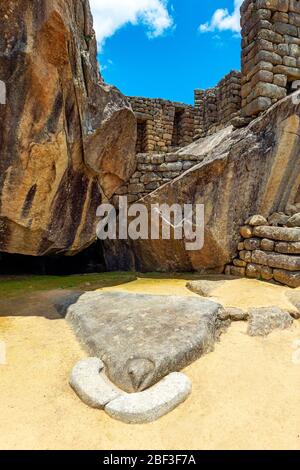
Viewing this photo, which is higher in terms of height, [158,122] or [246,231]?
[158,122]

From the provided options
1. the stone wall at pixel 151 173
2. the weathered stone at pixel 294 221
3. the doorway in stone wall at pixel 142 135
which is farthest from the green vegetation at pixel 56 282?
the doorway in stone wall at pixel 142 135

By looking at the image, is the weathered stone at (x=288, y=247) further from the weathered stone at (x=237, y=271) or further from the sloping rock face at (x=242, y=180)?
Answer: the sloping rock face at (x=242, y=180)

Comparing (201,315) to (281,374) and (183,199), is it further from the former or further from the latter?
(183,199)

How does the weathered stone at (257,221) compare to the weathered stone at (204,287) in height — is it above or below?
above

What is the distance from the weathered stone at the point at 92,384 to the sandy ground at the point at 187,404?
0.22ft

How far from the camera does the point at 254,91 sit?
6.92m

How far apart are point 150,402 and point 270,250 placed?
449cm

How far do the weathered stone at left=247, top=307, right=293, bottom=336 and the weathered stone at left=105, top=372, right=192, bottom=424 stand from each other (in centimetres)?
146

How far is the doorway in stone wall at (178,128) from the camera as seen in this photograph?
1495cm

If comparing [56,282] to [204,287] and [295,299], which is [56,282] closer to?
[204,287]

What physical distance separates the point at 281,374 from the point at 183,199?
4644 mm

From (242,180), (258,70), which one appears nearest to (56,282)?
(242,180)

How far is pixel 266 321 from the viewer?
3.77 metres

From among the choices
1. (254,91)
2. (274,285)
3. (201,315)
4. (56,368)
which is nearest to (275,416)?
(201,315)
